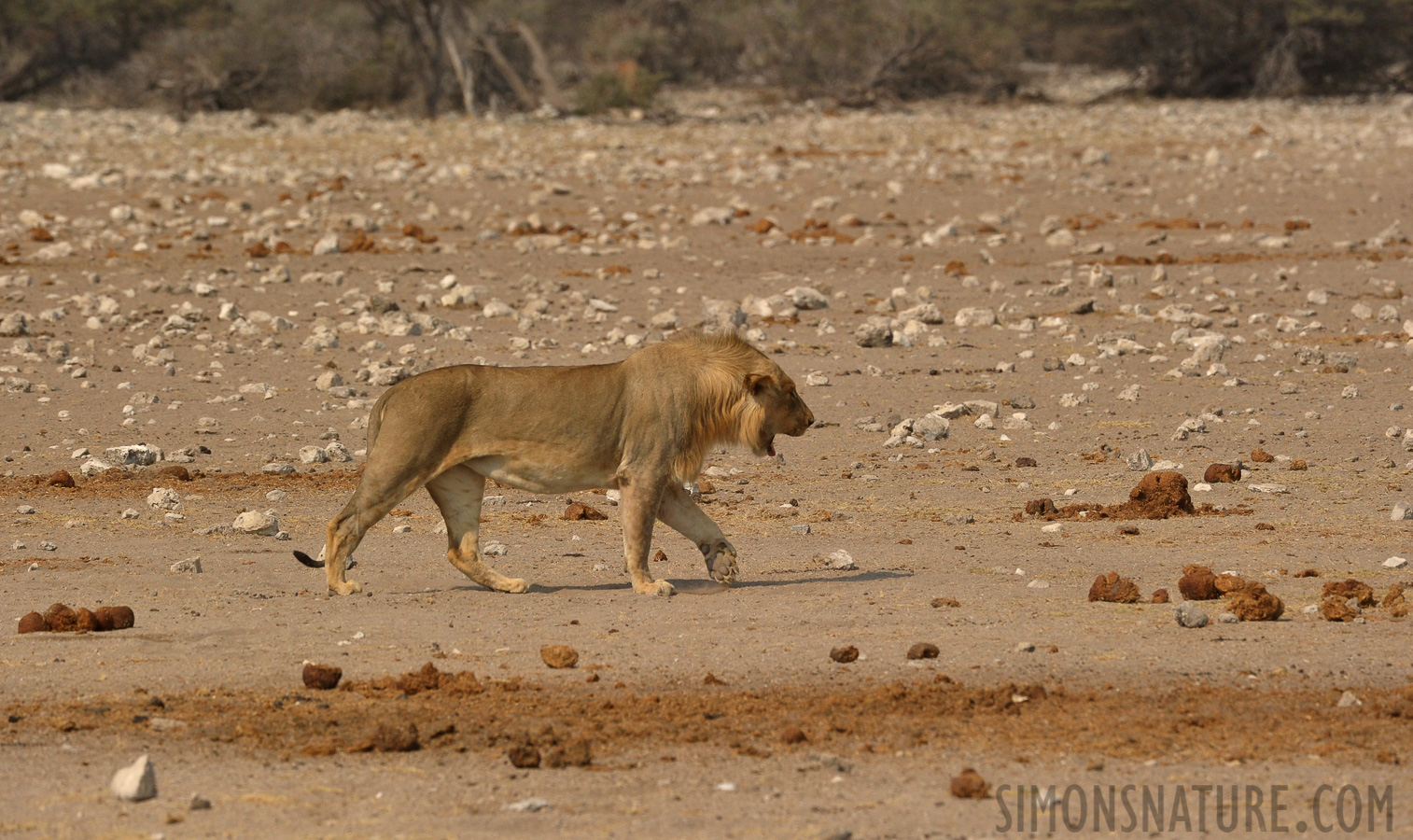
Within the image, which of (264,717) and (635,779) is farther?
(264,717)

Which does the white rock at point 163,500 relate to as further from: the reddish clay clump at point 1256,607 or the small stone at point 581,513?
the reddish clay clump at point 1256,607

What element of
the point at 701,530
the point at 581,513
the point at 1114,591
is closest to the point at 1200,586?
the point at 1114,591

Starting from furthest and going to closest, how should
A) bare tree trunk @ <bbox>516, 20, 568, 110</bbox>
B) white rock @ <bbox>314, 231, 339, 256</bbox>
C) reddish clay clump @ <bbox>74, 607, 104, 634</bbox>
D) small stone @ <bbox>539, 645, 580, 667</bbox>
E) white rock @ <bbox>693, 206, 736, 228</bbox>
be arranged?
bare tree trunk @ <bbox>516, 20, 568, 110</bbox> < white rock @ <bbox>693, 206, 736, 228</bbox> < white rock @ <bbox>314, 231, 339, 256</bbox> < reddish clay clump @ <bbox>74, 607, 104, 634</bbox> < small stone @ <bbox>539, 645, 580, 667</bbox>

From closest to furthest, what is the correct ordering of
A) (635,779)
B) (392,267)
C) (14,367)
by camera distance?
1. (635,779)
2. (14,367)
3. (392,267)

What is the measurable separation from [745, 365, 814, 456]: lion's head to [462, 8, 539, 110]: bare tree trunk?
28.1 meters

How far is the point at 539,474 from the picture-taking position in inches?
296

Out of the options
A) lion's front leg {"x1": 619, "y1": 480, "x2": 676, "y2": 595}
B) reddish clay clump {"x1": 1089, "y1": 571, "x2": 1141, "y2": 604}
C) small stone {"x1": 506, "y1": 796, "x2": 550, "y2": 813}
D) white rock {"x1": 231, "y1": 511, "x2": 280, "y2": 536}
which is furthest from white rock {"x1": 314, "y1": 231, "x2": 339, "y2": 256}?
small stone {"x1": 506, "y1": 796, "x2": 550, "y2": 813}

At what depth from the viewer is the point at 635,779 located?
5.02 metres

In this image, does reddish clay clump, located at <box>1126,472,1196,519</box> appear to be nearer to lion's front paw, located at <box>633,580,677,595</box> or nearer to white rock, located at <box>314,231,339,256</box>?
lion's front paw, located at <box>633,580,677,595</box>

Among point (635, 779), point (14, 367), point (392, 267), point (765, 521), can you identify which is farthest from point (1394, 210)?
point (635, 779)

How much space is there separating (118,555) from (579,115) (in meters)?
27.1

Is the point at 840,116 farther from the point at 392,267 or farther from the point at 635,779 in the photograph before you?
the point at 635,779

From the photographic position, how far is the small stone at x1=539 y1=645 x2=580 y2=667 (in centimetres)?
624

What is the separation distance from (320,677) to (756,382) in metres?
2.55
